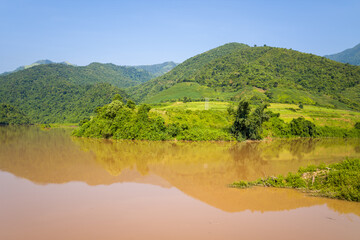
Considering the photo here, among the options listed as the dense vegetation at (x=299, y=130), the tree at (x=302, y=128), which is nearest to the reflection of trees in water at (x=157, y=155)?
the dense vegetation at (x=299, y=130)

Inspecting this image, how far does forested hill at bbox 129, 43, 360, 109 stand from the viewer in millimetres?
66500

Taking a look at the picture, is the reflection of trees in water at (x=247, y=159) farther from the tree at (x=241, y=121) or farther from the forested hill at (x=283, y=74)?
the forested hill at (x=283, y=74)

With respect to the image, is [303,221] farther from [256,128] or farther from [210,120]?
[210,120]

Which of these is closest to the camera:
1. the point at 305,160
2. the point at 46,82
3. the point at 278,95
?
the point at 305,160

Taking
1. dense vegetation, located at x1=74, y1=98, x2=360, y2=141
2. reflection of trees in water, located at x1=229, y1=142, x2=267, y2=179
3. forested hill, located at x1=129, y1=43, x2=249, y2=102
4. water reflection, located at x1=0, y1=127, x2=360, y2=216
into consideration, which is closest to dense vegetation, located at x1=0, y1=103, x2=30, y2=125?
dense vegetation, located at x1=74, y1=98, x2=360, y2=141

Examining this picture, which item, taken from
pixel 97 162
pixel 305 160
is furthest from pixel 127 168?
pixel 305 160

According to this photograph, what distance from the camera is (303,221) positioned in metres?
10.1

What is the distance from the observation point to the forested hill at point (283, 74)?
6650cm

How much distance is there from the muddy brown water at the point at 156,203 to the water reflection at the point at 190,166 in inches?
2.4

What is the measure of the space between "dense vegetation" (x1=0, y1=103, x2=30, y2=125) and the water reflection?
4683 centimetres

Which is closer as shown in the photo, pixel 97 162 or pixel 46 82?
pixel 97 162

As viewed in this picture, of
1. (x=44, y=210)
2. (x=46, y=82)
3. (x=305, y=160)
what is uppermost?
(x=46, y=82)

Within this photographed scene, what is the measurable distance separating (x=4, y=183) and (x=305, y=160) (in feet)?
69.2

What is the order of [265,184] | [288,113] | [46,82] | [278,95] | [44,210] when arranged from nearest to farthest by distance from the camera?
[44,210] < [265,184] < [288,113] < [278,95] < [46,82]
